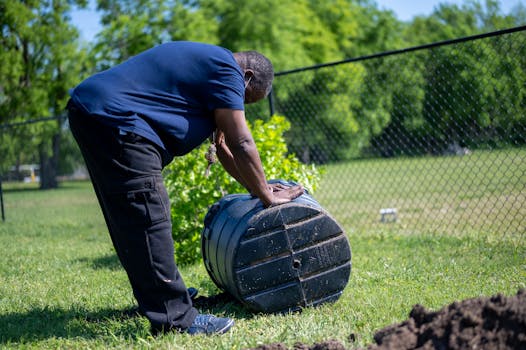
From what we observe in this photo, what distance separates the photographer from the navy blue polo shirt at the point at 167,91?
304 centimetres

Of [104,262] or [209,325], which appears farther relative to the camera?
[104,262]

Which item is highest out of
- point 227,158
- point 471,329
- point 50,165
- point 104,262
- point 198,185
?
point 227,158

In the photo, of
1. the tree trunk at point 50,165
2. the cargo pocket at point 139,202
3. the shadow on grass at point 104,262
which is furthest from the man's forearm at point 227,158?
the tree trunk at point 50,165

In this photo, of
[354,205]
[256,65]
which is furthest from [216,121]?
[354,205]

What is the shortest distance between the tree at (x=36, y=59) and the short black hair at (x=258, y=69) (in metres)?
23.6

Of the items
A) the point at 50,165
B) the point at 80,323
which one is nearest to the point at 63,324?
the point at 80,323

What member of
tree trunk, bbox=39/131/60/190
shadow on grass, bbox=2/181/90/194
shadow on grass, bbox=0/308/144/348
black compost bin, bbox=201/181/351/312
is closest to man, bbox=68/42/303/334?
black compost bin, bbox=201/181/351/312

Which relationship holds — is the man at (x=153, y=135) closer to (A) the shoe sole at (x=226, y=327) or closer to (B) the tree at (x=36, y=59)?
(A) the shoe sole at (x=226, y=327)

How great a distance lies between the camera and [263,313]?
11.6 feet

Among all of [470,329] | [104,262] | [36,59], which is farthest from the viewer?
[36,59]

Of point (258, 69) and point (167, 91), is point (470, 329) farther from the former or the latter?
point (167, 91)

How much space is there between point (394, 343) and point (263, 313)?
128 cm

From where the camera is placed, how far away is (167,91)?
311 cm

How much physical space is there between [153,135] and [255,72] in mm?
753
